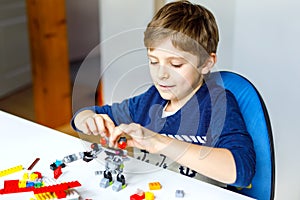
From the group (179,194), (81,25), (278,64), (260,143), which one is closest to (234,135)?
(260,143)

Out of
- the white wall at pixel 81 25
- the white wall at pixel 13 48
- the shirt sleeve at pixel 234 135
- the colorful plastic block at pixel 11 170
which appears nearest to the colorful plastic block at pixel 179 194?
the shirt sleeve at pixel 234 135

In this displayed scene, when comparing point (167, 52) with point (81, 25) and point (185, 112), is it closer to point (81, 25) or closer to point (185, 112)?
point (185, 112)

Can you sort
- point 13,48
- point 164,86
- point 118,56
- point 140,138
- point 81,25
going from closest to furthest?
point 140,138 → point 164,86 → point 118,56 → point 13,48 → point 81,25

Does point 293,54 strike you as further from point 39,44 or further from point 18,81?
point 18,81

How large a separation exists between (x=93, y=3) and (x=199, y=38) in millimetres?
2894

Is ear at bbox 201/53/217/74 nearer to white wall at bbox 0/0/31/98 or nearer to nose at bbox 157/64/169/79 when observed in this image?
nose at bbox 157/64/169/79

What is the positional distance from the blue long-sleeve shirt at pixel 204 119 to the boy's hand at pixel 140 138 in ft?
0.51

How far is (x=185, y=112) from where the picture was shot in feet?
3.59

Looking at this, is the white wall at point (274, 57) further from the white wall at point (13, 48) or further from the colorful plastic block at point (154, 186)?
the white wall at point (13, 48)

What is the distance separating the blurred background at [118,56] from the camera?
1099 mm

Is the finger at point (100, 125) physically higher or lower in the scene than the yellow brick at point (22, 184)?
higher

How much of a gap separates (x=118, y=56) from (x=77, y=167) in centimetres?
28

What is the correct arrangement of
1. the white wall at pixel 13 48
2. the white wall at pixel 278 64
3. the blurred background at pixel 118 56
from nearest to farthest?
the blurred background at pixel 118 56 < the white wall at pixel 278 64 < the white wall at pixel 13 48

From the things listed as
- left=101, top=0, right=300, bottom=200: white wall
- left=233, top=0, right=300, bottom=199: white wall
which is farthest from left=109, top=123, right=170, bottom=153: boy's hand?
left=233, top=0, right=300, bottom=199: white wall
